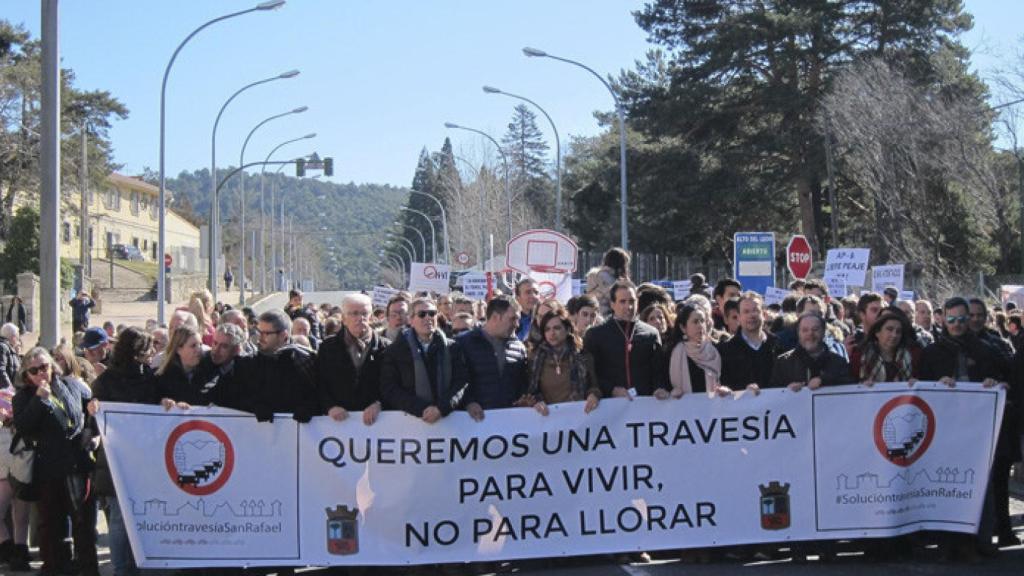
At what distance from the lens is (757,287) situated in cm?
2009

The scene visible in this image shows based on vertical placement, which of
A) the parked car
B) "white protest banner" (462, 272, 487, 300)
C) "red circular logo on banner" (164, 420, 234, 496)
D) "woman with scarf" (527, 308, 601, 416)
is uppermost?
the parked car

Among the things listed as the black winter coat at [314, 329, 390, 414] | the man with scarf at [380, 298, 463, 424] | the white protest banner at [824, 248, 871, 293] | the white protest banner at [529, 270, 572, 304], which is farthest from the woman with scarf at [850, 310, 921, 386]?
the white protest banner at [824, 248, 871, 293]

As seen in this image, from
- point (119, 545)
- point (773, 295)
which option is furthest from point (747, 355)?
point (773, 295)

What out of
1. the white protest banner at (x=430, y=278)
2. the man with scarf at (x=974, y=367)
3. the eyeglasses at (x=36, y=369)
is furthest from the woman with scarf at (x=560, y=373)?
the white protest banner at (x=430, y=278)

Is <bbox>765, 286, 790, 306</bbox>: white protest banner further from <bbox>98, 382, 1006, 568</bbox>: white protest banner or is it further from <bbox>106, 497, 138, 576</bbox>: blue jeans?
<bbox>106, 497, 138, 576</bbox>: blue jeans

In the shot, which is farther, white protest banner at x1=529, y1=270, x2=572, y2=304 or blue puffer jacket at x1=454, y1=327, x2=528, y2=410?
white protest banner at x1=529, y1=270, x2=572, y2=304

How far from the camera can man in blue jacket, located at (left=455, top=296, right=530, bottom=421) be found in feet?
29.9

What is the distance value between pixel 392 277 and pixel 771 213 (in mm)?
86974

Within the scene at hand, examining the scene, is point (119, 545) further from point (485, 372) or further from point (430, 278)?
point (430, 278)

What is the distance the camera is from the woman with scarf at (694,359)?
9.25 metres

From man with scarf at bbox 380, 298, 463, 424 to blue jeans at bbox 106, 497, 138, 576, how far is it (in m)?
1.95

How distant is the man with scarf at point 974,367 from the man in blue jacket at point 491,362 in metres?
2.94

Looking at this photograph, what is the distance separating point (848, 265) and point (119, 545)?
1476 cm

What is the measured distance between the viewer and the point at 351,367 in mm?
9016
